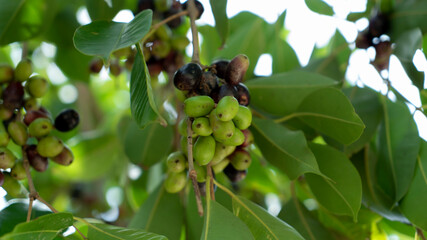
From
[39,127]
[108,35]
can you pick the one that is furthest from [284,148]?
[39,127]

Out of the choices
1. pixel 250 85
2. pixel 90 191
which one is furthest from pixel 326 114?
pixel 90 191

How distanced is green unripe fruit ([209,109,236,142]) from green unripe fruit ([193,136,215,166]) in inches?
1.2

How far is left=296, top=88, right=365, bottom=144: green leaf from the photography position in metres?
1.30

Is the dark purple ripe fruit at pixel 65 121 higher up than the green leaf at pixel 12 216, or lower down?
higher up

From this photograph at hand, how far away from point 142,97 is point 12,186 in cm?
47

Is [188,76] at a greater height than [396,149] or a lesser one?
greater

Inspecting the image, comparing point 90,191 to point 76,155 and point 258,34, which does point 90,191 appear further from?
point 258,34

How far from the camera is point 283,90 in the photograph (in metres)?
1.47

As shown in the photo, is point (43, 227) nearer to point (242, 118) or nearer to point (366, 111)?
point (242, 118)

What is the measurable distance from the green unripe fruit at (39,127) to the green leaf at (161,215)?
417mm

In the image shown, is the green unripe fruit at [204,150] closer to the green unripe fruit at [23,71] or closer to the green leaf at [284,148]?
the green leaf at [284,148]

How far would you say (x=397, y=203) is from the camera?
4.64 ft

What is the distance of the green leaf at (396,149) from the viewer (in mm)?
1370

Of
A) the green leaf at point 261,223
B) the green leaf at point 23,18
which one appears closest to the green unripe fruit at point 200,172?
the green leaf at point 261,223
